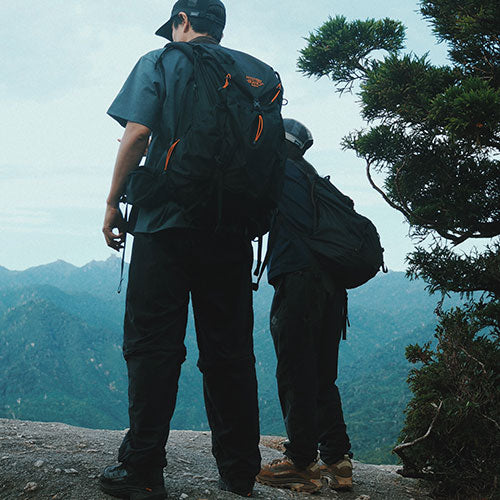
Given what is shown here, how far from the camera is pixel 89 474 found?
2617 mm

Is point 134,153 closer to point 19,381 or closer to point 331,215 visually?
point 331,215

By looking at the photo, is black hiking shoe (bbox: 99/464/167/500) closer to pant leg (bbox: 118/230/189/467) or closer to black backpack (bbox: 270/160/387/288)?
pant leg (bbox: 118/230/189/467)

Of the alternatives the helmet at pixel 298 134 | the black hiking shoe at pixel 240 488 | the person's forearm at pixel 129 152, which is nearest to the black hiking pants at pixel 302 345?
the black hiking shoe at pixel 240 488

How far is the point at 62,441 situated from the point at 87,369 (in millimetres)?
142943

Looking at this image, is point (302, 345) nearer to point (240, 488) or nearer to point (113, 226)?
point (240, 488)

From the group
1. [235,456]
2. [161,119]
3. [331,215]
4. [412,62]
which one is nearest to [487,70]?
[412,62]

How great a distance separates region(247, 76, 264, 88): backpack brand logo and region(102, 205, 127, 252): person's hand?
0.90 metres

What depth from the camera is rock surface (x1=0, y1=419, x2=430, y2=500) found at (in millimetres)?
2404

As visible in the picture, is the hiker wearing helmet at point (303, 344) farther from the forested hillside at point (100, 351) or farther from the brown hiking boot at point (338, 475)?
the forested hillside at point (100, 351)

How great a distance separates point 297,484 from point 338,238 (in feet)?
5.26

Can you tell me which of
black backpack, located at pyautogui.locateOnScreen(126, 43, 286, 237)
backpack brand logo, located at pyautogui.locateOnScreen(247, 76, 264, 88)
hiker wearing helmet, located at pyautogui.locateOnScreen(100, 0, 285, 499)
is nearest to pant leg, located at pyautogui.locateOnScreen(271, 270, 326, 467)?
hiker wearing helmet, located at pyautogui.locateOnScreen(100, 0, 285, 499)

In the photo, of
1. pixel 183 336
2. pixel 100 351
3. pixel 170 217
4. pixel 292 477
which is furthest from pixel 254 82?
pixel 100 351

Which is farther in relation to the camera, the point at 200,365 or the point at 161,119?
the point at 200,365

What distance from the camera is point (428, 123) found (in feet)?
16.8
